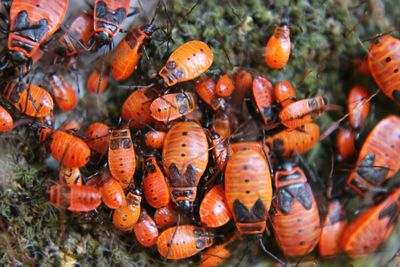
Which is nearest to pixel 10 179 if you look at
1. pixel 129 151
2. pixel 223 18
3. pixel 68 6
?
pixel 129 151

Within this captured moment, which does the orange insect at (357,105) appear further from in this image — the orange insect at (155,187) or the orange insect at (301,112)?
the orange insect at (155,187)

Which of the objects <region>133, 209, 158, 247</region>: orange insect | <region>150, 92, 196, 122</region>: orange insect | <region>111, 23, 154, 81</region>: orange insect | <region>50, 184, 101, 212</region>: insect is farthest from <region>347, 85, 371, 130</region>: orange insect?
<region>50, 184, 101, 212</region>: insect

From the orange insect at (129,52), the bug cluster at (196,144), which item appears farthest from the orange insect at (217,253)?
the orange insect at (129,52)

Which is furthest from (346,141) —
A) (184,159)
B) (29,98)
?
(29,98)

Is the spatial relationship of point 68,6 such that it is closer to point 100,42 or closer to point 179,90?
point 100,42

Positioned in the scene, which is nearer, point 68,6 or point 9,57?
point 9,57

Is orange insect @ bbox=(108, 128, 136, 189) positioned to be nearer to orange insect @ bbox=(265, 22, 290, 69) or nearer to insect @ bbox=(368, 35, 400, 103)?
orange insect @ bbox=(265, 22, 290, 69)
